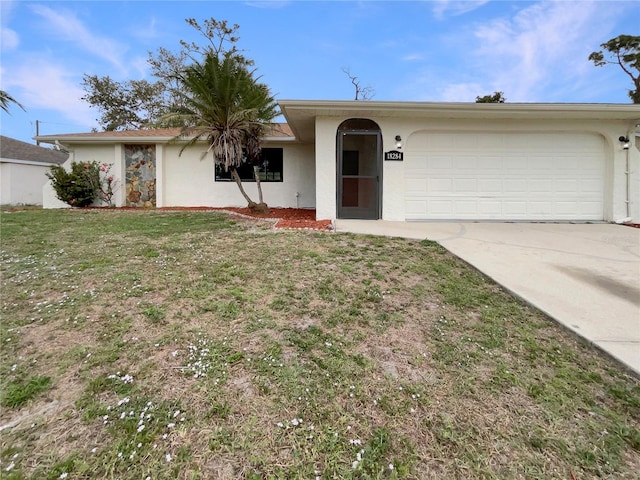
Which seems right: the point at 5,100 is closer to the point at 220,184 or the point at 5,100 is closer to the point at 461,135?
the point at 220,184

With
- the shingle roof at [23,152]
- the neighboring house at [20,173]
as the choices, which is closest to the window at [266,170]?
the neighboring house at [20,173]

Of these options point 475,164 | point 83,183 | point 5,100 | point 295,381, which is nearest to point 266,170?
point 83,183

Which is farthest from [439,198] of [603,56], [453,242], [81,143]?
[603,56]

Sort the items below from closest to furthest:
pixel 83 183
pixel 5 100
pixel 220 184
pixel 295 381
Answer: pixel 295 381 < pixel 5 100 < pixel 83 183 < pixel 220 184

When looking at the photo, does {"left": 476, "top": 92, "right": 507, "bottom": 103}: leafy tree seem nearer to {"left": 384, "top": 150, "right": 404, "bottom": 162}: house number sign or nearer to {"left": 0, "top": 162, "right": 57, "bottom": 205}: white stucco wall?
{"left": 384, "top": 150, "right": 404, "bottom": 162}: house number sign

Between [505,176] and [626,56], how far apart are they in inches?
981

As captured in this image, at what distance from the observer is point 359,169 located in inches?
324

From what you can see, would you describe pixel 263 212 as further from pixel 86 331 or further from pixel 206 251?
pixel 86 331

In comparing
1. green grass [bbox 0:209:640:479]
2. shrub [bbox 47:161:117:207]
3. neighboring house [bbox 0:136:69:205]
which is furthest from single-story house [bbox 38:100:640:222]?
neighboring house [bbox 0:136:69:205]

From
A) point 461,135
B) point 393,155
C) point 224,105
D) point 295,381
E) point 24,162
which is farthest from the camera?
point 24,162

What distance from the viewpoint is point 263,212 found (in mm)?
10062

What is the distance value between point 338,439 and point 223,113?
29.2ft

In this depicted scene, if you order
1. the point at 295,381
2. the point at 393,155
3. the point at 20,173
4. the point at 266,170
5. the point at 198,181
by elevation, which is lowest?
the point at 295,381

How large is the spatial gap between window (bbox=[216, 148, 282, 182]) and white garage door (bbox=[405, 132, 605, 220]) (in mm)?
5230
